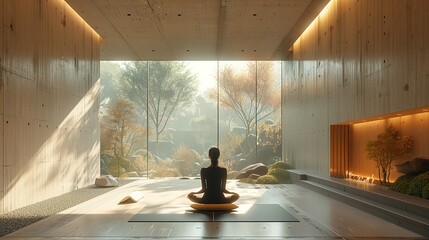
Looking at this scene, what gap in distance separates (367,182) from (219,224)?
469 centimetres

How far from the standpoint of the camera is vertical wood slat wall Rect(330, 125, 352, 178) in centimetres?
1059

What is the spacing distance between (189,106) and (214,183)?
14.1 metres

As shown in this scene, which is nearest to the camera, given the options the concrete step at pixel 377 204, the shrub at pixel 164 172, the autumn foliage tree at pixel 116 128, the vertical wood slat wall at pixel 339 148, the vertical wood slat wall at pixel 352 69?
the concrete step at pixel 377 204

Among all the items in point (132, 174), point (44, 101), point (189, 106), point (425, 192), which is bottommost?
point (132, 174)

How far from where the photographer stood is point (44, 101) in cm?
892

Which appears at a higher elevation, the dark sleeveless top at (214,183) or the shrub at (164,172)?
the dark sleeveless top at (214,183)

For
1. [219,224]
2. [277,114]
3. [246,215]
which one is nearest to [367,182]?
[246,215]

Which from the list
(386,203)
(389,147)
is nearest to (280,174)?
(389,147)

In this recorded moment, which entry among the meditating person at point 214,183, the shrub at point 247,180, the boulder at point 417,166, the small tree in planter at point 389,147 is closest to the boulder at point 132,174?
the shrub at point 247,180

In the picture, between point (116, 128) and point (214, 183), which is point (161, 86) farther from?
point (214, 183)

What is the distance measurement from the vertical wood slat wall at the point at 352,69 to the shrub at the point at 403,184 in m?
1.07

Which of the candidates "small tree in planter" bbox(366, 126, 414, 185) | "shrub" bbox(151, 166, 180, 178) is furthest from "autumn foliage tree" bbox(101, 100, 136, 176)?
"small tree in planter" bbox(366, 126, 414, 185)

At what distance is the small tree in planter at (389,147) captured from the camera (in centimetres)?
782

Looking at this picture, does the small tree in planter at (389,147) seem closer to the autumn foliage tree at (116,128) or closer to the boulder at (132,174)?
the autumn foliage tree at (116,128)
